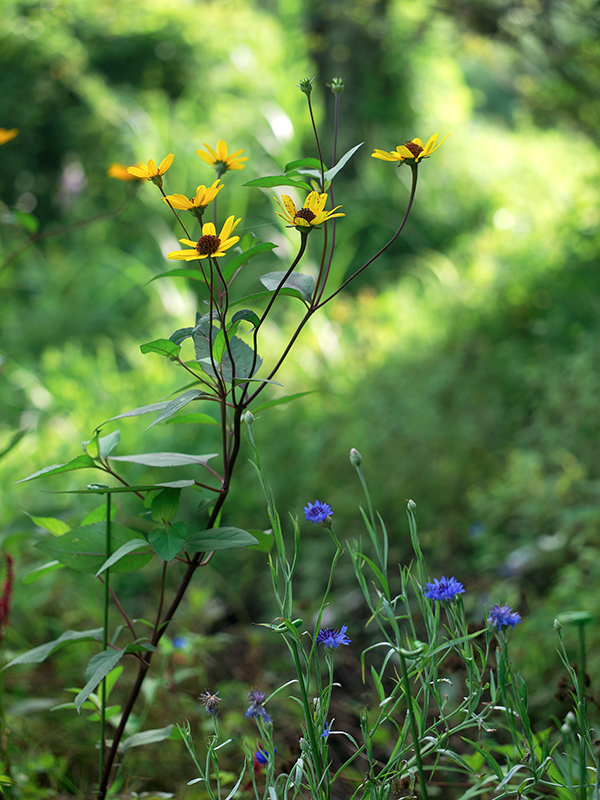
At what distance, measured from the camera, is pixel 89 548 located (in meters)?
0.69

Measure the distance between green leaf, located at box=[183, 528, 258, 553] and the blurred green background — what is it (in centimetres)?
40

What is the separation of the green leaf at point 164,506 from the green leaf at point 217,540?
3cm

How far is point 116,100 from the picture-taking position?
4.39 m

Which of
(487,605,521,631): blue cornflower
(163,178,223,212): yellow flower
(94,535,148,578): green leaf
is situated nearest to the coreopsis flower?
(163,178,223,212): yellow flower

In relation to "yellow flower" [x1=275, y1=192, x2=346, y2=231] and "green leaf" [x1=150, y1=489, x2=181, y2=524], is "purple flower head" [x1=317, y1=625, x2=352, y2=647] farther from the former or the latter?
"yellow flower" [x1=275, y1=192, x2=346, y2=231]

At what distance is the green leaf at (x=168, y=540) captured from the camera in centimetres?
59

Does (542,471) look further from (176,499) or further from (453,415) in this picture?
(176,499)

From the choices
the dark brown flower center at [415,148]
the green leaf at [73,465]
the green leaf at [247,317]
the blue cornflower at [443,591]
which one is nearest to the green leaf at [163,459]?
the green leaf at [73,465]

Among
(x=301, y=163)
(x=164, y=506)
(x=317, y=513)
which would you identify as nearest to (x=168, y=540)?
(x=164, y=506)

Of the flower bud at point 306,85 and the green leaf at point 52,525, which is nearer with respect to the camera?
the flower bud at point 306,85

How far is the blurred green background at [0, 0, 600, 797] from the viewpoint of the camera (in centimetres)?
151

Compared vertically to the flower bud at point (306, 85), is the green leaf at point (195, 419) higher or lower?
lower

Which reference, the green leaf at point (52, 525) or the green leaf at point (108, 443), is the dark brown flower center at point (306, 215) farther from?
the green leaf at point (52, 525)

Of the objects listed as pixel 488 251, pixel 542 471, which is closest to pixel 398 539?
pixel 542 471
